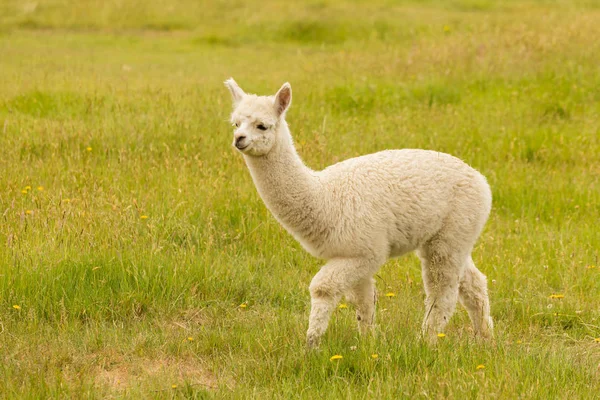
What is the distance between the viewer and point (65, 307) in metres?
5.17

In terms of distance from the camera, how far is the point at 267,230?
6.48 metres

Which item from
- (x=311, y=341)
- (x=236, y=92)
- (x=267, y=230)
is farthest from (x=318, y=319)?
(x=267, y=230)

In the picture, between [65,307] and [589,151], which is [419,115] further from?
[65,307]

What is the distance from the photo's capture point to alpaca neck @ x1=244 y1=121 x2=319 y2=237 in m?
4.78

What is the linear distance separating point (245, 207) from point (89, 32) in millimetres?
14168

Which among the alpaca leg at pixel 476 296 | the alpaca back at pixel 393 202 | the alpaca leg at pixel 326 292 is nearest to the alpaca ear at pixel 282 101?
the alpaca back at pixel 393 202

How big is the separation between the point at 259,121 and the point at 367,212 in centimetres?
84

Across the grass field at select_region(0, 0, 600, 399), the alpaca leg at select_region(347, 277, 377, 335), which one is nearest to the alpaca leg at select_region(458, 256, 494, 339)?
the grass field at select_region(0, 0, 600, 399)

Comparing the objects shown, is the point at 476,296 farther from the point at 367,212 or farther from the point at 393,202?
the point at 367,212

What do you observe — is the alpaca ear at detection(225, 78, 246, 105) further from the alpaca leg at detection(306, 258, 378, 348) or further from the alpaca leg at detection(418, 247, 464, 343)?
the alpaca leg at detection(418, 247, 464, 343)

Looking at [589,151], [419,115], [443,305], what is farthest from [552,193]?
[443,305]

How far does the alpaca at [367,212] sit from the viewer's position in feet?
15.3

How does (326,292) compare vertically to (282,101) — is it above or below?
below

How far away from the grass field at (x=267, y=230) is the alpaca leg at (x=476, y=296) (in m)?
0.15
